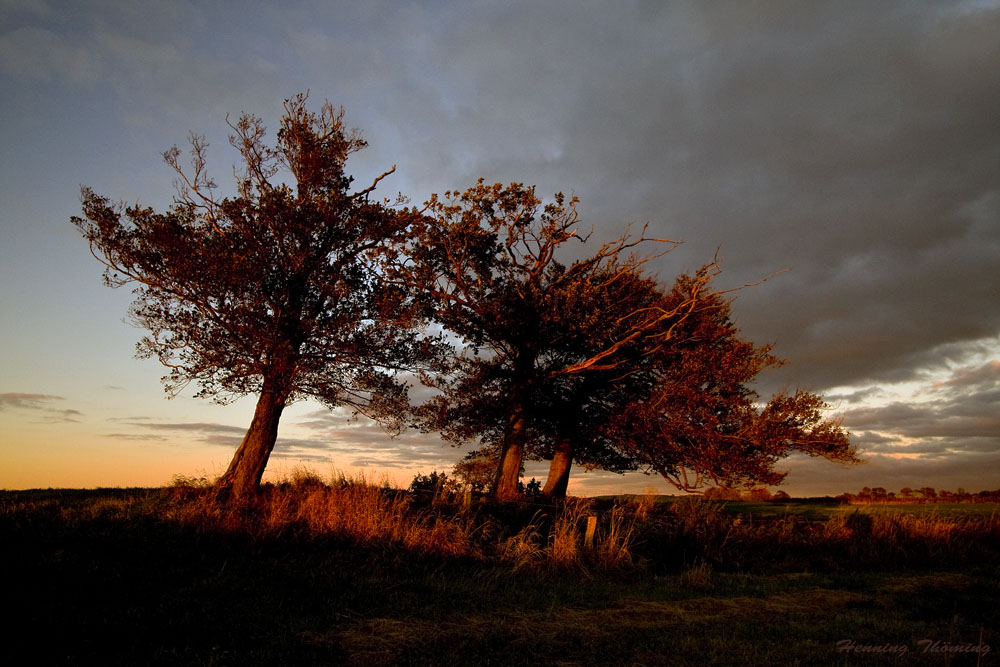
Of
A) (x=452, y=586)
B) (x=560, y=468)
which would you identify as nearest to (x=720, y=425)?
(x=560, y=468)

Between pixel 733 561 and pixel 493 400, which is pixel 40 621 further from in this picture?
pixel 493 400

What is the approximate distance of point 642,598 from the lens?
33.4 ft

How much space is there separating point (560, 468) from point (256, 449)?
12485 millimetres

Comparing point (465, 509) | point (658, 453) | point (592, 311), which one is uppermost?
point (592, 311)

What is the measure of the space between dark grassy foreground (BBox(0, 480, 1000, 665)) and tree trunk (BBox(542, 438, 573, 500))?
816 cm

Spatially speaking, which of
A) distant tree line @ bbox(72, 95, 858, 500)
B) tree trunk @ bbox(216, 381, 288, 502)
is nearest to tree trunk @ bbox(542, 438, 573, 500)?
distant tree line @ bbox(72, 95, 858, 500)

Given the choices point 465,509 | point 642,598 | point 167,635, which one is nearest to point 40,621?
point 167,635

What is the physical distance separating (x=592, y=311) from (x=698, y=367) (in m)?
4.36

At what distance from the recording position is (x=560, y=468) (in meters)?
25.2

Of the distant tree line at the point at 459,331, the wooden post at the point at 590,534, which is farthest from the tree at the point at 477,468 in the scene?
the wooden post at the point at 590,534

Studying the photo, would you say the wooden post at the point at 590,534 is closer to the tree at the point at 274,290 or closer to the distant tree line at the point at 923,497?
the tree at the point at 274,290

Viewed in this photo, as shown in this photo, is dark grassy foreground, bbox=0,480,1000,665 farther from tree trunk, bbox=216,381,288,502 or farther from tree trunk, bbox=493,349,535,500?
tree trunk, bbox=493,349,535,500

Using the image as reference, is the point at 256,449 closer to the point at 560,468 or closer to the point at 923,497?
the point at 560,468

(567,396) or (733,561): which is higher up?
(567,396)
